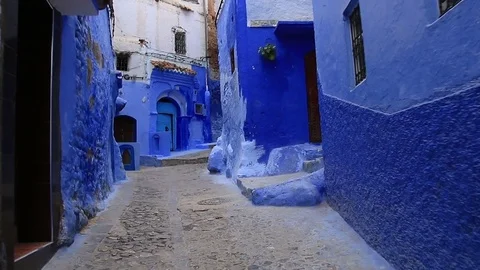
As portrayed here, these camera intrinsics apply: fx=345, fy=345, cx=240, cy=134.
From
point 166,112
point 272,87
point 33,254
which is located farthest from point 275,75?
point 166,112

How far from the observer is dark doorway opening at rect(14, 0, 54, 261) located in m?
3.06

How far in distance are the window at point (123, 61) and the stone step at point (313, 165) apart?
1435 cm

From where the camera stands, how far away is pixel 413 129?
247 cm

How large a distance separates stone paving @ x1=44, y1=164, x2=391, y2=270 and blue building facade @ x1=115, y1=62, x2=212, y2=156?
41.4ft

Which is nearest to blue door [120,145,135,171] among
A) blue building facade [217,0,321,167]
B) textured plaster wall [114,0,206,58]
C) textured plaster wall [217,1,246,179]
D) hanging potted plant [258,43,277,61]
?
textured plaster wall [217,1,246,179]

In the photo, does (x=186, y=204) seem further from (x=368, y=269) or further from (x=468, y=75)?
(x=468, y=75)

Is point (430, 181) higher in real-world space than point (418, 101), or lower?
lower

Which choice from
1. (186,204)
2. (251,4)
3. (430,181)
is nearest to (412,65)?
(430,181)

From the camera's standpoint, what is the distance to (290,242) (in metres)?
3.58

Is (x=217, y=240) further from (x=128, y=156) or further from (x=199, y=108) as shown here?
(x=199, y=108)

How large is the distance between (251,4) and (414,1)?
5.86 meters

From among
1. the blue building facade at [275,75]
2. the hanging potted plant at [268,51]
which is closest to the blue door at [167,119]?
the blue building facade at [275,75]

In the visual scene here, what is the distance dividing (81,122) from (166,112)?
15999 mm

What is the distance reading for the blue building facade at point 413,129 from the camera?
6.45ft
